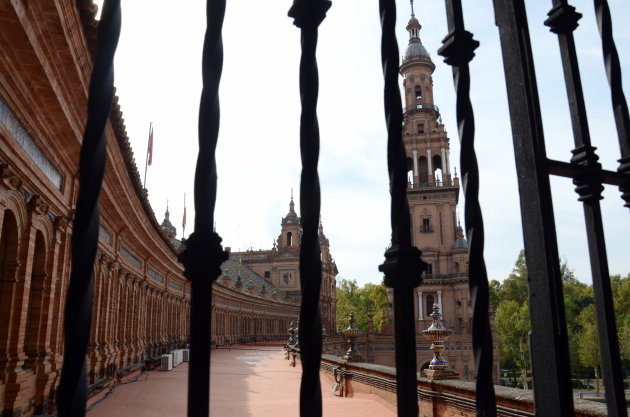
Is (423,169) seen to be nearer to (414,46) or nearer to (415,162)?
(415,162)

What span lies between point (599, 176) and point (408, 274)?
45.3 inches

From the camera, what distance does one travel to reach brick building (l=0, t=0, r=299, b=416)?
645 centimetres

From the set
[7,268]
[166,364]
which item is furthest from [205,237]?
[166,364]

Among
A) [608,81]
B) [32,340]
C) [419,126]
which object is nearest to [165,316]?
[32,340]

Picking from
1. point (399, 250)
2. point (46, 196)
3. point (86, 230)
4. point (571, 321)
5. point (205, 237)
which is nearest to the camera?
point (86, 230)

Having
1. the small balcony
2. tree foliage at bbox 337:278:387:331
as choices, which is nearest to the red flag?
the small balcony

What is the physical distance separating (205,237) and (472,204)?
2.88 ft

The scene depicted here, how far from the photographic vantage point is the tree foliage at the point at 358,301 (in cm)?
9150

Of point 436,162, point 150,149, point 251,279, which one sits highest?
point 436,162

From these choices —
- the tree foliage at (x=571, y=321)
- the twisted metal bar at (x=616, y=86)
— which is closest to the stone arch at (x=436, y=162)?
the tree foliage at (x=571, y=321)

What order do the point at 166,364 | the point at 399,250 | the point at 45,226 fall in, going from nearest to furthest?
1. the point at 399,250
2. the point at 45,226
3. the point at 166,364

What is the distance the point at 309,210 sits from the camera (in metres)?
1.34

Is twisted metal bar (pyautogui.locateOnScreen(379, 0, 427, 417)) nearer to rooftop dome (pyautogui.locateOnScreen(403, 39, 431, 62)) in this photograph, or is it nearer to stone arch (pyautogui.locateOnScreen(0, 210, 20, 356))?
stone arch (pyautogui.locateOnScreen(0, 210, 20, 356))

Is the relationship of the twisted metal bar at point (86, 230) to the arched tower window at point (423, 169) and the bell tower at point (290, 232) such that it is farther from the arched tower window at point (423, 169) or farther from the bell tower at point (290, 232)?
the bell tower at point (290, 232)
